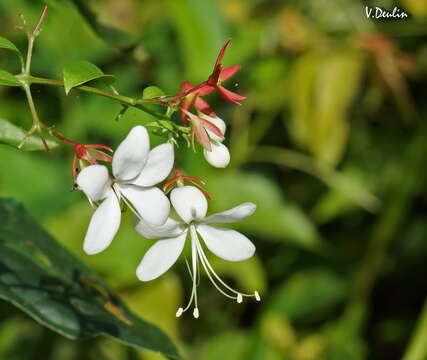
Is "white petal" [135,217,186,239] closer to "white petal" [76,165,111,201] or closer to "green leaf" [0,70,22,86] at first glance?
"white petal" [76,165,111,201]

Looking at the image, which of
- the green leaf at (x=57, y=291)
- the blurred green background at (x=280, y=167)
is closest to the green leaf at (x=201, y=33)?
the blurred green background at (x=280, y=167)

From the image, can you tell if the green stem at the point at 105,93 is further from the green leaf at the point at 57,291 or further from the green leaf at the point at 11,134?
the green leaf at the point at 57,291

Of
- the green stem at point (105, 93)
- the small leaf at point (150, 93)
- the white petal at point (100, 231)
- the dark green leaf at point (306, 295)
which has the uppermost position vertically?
the small leaf at point (150, 93)

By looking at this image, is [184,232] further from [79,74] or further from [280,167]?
[280,167]

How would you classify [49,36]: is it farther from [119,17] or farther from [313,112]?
[313,112]

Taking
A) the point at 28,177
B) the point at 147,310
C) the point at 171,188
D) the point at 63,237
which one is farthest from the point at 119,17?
the point at 171,188

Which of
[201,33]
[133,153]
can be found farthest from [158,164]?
[201,33]
